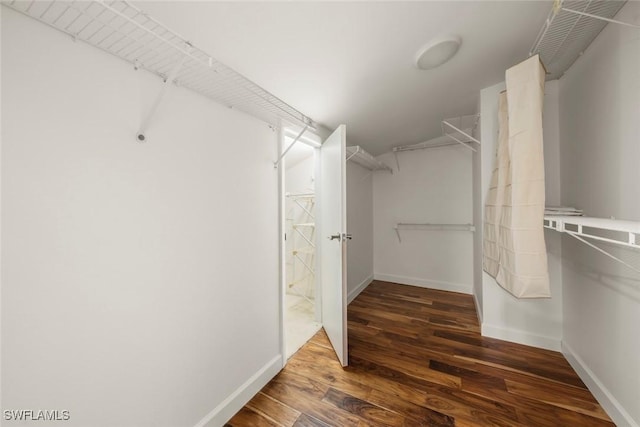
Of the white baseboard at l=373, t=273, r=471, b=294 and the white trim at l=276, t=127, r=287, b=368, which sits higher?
the white trim at l=276, t=127, r=287, b=368

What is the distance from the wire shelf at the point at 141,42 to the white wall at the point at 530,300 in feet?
6.47

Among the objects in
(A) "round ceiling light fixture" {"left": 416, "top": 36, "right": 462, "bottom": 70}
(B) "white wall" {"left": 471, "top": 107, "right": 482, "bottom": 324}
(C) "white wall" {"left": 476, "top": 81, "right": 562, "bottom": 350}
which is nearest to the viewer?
(A) "round ceiling light fixture" {"left": 416, "top": 36, "right": 462, "bottom": 70}

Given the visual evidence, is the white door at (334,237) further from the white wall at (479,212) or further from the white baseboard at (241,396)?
the white wall at (479,212)

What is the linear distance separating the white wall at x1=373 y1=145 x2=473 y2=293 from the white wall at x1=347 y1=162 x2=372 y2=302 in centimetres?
22

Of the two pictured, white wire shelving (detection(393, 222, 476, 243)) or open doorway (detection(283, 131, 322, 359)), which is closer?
open doorway (detection(283, 131, 322, 359))

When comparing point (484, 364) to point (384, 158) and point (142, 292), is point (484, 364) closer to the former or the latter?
point (142, 292)

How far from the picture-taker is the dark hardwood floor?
1361mm

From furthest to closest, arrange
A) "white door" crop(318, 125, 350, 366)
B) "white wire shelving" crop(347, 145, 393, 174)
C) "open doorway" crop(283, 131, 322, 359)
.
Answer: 1. "open doorway" crop(283, 131, 322, 359)
2. "white wire shelving" crop(347, 145, 393, 174)
3. "white door" crop(318, 125, 350, 366)

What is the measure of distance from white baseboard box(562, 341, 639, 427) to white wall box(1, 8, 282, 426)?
2104mm

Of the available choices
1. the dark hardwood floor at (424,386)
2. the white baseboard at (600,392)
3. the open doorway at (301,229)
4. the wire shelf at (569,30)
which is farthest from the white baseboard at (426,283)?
the wire shelf at (569,30)

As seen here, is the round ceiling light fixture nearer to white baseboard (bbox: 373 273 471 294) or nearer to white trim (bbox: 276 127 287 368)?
white trim (bbox: 276 127 287 368)

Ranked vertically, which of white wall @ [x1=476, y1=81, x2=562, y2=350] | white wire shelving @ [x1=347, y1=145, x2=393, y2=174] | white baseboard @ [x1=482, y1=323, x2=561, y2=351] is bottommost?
white baseboard @ [x1=482, y1=323, x2=561, y2=351]

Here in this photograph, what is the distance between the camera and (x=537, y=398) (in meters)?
1.49

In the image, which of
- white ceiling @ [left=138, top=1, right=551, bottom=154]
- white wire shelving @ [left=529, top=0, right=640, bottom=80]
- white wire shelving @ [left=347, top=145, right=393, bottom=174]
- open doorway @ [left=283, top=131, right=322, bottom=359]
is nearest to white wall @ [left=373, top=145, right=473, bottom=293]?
white wire shelving @ [left=347, top=145, right=393, bottom=174]
